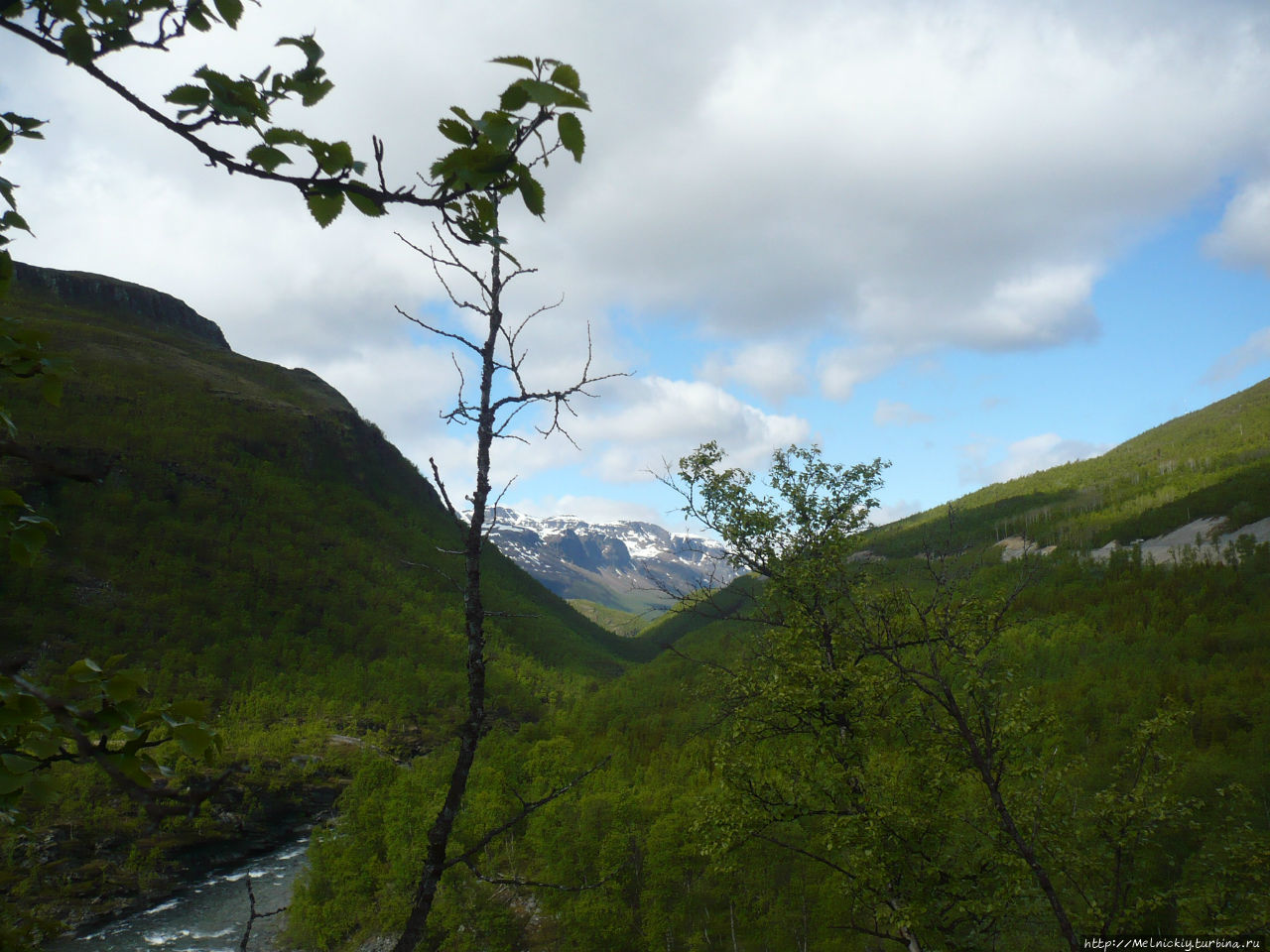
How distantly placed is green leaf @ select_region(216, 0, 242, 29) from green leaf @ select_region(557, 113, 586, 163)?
1296mm

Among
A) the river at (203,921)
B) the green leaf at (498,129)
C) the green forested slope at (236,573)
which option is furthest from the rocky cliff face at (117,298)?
the green leaf at (498,129)

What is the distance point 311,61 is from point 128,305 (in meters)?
171

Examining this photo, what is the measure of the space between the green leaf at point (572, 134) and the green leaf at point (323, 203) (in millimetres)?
890

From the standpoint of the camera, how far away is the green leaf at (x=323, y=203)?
94.7 inches

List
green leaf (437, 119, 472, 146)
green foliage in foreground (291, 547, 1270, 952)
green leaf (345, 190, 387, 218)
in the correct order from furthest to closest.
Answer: green foliage in foreground (291, 547, 1270, 952) → green leaf (345, 190, 387, 218) → green leaf (437, 119, 472, 146)

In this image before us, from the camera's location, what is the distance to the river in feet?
126

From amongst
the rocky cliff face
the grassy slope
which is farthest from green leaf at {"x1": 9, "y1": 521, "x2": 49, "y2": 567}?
the rocky cliff face

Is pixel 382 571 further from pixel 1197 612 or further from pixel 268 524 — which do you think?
pixel 1197 612

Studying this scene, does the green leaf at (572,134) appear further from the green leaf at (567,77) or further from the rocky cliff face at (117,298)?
the rocky cliff face at (117,298)

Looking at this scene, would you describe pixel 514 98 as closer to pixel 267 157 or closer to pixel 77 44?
pixel 267 157

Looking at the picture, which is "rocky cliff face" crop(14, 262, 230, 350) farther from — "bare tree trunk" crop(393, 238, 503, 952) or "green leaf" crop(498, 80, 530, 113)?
"green leaf" crop(498, 80, 530, 113)

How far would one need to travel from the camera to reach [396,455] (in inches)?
5748

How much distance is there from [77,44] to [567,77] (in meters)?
1.75

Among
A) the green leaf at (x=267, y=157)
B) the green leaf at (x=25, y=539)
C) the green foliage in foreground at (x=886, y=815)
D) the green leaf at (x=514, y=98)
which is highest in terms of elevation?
the green leaf at (x=267, y=157)
